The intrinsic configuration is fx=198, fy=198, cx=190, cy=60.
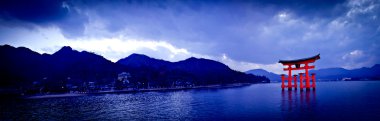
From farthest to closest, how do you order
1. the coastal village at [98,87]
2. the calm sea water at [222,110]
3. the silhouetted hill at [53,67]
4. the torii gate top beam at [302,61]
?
the silhouetted hill at [53,67]
the coastal village at [98,87]
the torii gate top beam at [302,61]
the calm sea water at [222,110]

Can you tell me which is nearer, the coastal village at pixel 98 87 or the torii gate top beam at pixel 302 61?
the torii gate top beam at pixel 302 61

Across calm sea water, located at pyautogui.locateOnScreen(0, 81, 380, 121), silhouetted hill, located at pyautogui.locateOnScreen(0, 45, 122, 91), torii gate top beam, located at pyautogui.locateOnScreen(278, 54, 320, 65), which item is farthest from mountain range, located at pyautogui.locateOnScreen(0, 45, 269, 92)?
torii gate top beam, located at pyautogui.locateOnScreen(278, 54, 320, 65)

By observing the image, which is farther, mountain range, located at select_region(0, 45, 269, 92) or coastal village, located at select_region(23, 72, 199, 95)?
mountain range, located at select_region(0, 45, 269, 92)

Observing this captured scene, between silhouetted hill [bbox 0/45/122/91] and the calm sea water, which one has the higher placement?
silhouetted hill [bbox 0/45/122/91]

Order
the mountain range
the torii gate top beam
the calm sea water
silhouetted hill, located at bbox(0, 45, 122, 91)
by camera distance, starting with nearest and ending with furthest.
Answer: the calm sea water → the torii gate top beam → silhouetted hill, located at bbox(0, 45, 122, 91) → the mountain range

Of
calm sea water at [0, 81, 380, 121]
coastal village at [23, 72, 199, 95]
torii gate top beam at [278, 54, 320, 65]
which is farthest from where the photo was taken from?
coastal village at [23, 72, 199, 95]

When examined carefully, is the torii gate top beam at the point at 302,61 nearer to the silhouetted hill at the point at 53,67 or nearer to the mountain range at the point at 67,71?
the mountain range at the point at 67,71

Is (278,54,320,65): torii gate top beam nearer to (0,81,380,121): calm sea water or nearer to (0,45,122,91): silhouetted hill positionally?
(0,81,380,121): calm sea water

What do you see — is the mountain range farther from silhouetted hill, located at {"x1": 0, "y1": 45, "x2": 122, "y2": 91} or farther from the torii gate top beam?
the torii gate top beam

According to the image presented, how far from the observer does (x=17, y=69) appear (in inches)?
4392

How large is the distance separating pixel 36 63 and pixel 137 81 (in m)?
71.3

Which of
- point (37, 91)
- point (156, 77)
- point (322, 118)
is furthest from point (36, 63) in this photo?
point (322, 118)

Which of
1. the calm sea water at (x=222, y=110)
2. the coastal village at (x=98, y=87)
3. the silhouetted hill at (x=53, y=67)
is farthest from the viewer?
the silhouetted hill at (x=53, y=67)

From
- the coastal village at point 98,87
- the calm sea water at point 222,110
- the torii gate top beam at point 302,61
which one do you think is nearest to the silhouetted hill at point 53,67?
the coastal village at point 98,87
